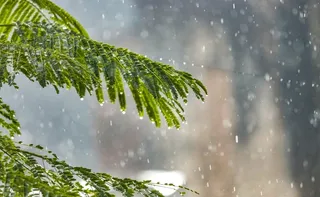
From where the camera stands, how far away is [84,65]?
0.62 meters

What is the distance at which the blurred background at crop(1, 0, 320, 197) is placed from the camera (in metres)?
5.12

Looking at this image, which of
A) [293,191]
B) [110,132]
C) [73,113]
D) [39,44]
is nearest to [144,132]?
[110,132]

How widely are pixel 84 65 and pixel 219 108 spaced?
15.4 ft

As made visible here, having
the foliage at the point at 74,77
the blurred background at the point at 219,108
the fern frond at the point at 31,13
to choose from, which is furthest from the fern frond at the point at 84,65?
the blurred background at the point at 219,108

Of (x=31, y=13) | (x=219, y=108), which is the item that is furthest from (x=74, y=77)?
(x=219, y=108)

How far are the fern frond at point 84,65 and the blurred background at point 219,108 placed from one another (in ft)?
14.3

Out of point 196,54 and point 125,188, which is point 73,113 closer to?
point 196,54

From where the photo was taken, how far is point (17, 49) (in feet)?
1.96

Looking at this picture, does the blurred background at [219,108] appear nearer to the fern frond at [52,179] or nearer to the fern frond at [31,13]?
the fern frond at [31,13]

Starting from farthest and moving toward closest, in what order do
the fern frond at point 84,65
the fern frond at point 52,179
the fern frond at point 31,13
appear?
the fern frond at point 31,13 < the fern frond at point 84,65 < the fern frond at point 52,179

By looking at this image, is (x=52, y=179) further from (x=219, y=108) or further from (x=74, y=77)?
(x=219, y=108)

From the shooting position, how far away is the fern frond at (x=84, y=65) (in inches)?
23.1

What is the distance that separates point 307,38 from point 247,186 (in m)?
1.35

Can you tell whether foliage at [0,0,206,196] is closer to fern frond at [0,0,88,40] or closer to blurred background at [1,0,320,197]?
fern frond at [0,0,88,40]
